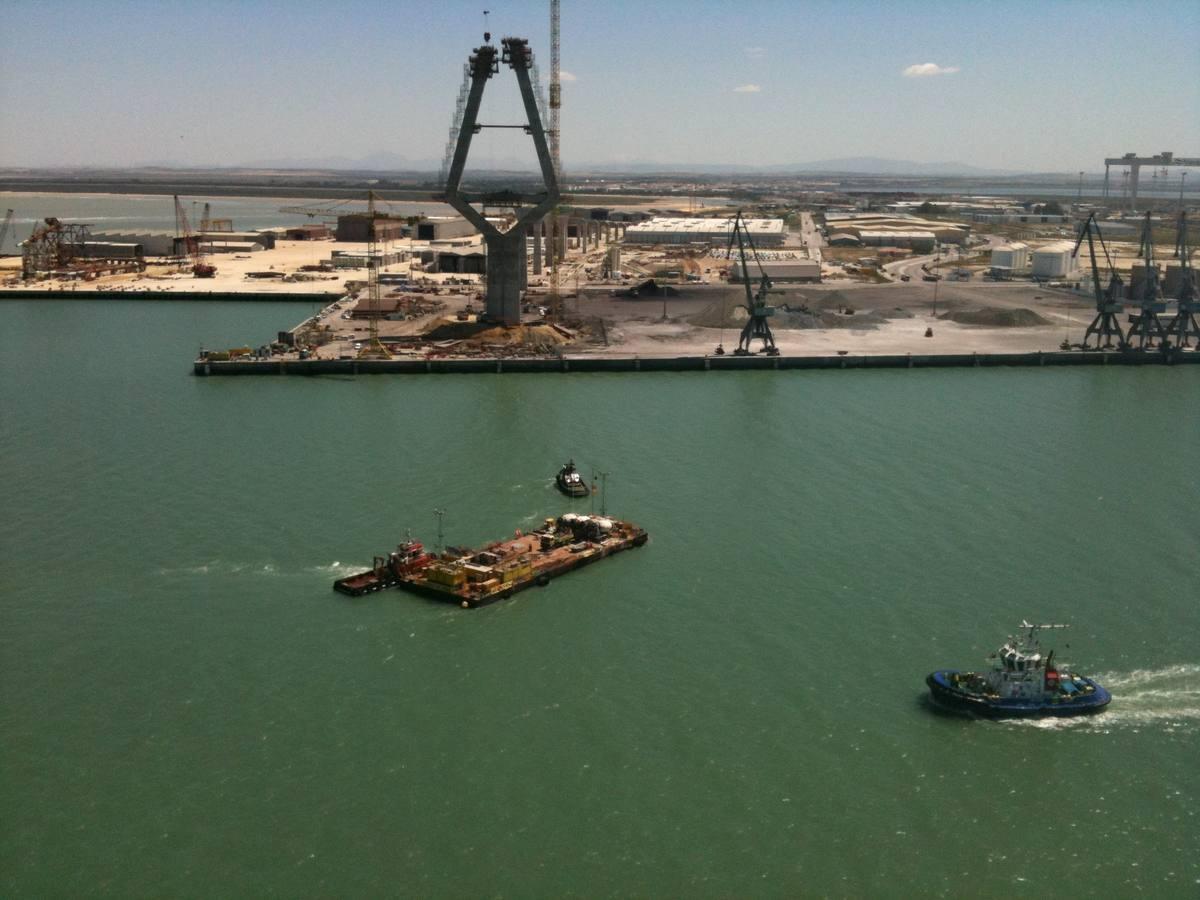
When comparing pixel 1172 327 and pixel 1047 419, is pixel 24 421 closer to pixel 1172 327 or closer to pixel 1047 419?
pixel 1047 419

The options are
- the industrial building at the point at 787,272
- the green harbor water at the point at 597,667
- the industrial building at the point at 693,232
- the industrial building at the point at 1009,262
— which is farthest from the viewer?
the industrial building at the point at 693,232

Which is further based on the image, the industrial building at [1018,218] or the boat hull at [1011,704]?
the industrial building at [1018,218]

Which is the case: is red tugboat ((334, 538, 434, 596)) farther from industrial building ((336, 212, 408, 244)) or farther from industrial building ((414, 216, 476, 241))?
industrial building ((414, 216, 476, 241))

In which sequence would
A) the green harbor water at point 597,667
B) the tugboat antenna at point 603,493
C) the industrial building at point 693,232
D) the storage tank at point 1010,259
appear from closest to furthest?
the green harbor water at point 597,667 < the tugboat antenna at point 603,493 < the storage tank at point 1010,259 < the industrial building at point 693,232

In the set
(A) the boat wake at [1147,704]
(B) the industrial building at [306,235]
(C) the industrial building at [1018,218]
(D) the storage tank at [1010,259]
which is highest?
(C) the industrial building at [1018,218]

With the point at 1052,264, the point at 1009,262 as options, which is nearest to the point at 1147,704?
the point at 1052,264

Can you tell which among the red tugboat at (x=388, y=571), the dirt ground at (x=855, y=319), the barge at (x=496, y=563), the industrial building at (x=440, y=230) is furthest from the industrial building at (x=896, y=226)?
the red tugboat at (x=388, y=571)

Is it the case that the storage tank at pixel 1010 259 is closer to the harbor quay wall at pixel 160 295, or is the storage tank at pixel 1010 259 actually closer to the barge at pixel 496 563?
the harbor quay wall at pixel 160 295
